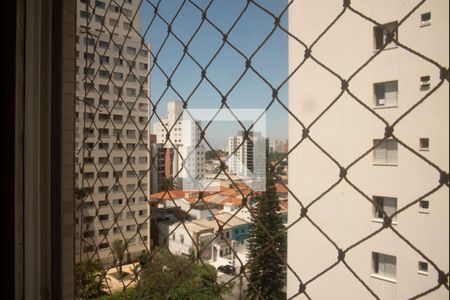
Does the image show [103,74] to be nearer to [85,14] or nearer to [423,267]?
[85,14]

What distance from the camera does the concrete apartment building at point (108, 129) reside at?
2.90 feet

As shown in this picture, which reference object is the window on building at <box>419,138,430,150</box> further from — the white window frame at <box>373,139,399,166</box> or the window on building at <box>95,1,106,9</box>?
the window on building at <box>95,1,106,9</box>

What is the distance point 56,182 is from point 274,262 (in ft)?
1.67

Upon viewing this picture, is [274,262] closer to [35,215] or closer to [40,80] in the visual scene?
[35,215]

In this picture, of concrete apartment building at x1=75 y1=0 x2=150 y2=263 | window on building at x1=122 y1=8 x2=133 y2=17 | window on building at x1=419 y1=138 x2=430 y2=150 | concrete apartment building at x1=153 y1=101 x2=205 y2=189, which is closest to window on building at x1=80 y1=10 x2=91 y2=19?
concrete apartment building at x1=75 y1=0 x2=150 y2=263

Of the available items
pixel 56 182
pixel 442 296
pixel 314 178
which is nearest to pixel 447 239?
pixel 442 296

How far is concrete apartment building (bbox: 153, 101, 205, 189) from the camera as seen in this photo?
763 mm

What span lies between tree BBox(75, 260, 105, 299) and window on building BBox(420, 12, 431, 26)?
3.06 ft

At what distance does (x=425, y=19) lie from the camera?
40 centimetres

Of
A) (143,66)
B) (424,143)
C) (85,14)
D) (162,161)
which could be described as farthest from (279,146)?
(85,14)

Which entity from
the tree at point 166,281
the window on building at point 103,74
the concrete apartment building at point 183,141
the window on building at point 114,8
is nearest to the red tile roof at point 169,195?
the concrete apartment building at point 183,141

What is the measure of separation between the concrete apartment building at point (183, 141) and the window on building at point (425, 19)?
Result: 18.6 inches

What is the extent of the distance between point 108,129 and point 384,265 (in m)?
0.79

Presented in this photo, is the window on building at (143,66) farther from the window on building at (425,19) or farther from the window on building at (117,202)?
the window on building at (425,19)
